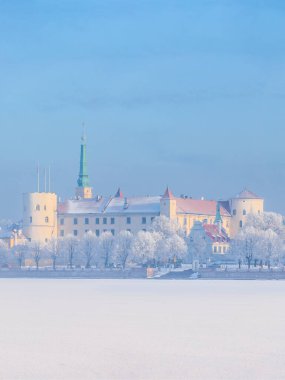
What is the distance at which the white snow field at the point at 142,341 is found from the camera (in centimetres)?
2145

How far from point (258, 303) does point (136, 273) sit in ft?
148

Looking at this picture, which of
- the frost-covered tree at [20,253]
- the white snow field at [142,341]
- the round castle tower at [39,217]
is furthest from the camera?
the round castle tower at [39,217]

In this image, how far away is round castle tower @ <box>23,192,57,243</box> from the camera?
114m

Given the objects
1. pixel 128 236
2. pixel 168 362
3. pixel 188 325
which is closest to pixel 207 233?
pixel 128 236

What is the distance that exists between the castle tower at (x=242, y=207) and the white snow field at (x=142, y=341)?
257ft

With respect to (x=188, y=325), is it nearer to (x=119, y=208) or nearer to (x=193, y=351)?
(x=193, y=351)

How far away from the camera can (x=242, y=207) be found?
119562mm

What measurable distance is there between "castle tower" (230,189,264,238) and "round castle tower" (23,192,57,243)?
64.5ft

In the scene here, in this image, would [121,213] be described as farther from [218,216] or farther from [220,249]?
[220,249]

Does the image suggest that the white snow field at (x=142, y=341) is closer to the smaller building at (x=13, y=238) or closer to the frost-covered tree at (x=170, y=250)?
the frost-covered tree at (x=170, y=250)

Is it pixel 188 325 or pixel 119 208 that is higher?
pixel 119 208

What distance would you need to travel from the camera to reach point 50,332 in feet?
92.3

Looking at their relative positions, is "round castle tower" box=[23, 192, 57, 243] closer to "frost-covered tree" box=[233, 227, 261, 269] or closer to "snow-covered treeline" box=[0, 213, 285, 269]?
"snow-covered treeline" box=[0, 213, 285, 269]

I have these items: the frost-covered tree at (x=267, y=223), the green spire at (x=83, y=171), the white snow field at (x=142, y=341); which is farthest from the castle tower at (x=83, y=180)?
the white snow field at (x=142, y=341)
